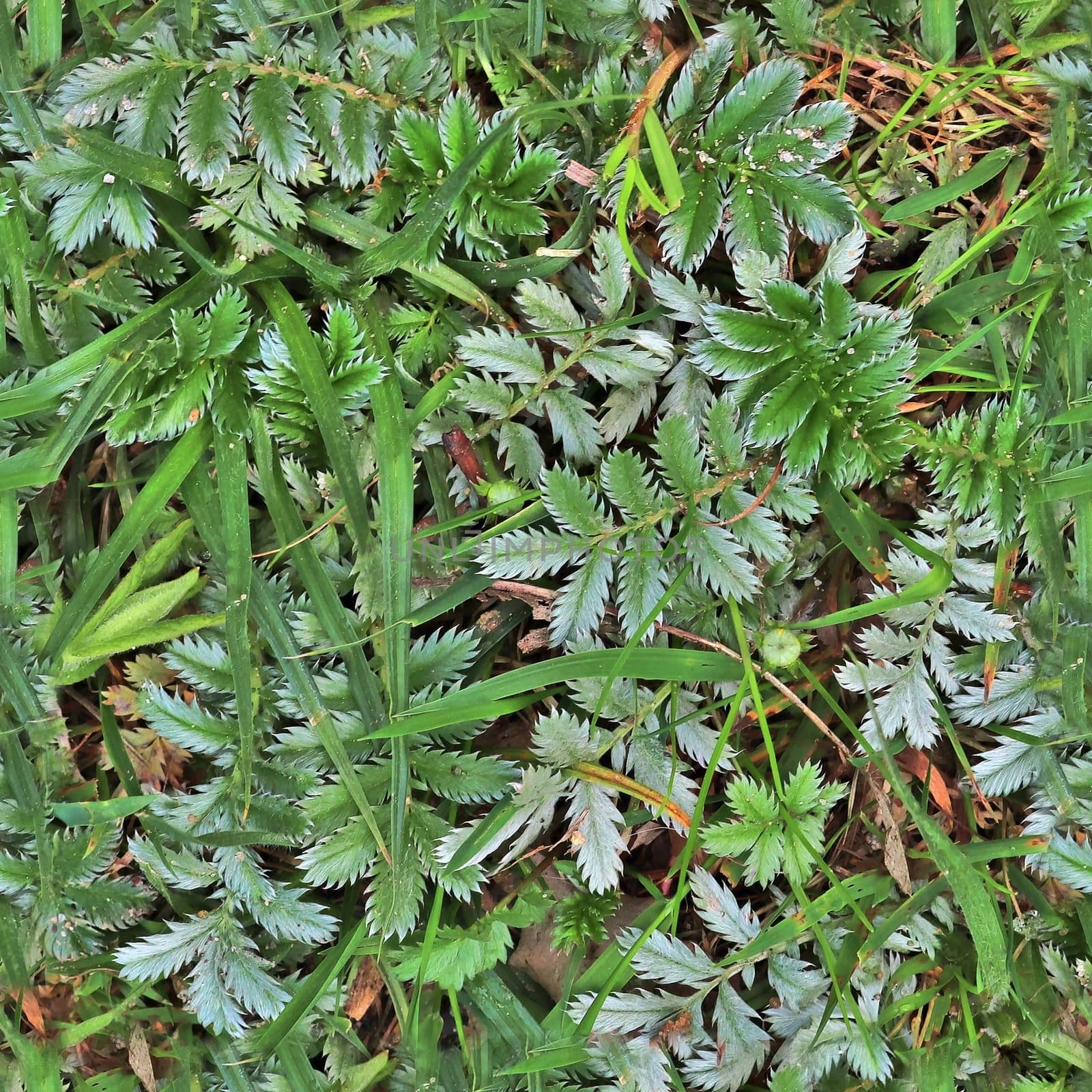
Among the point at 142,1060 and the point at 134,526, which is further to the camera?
the point at 142,1060

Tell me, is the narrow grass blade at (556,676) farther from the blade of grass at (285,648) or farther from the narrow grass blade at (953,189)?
the narrow grass blade at (953,189)

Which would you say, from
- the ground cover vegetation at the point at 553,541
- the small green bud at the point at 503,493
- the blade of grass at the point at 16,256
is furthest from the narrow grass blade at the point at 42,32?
the small green bud at the point at 503,493

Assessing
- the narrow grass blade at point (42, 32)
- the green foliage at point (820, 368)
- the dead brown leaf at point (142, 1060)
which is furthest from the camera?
the dead brown leaf at point (142, 1060)

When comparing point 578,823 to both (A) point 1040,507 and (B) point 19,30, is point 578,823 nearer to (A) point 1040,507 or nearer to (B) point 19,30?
(A) point 1040,507

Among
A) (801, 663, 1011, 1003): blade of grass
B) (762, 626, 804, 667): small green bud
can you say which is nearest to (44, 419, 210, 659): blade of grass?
(762, 626, 804, 667): small green bud

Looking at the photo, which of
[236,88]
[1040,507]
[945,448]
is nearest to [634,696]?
[945,448]

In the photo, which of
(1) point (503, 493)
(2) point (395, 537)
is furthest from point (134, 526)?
(1) point (503, 493)

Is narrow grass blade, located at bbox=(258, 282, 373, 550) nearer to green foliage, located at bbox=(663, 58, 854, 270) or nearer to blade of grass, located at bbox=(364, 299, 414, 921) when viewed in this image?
blade of grass, located at bbox=(364, 299, 414, 921)

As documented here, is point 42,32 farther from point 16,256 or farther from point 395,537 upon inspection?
point 395,537
